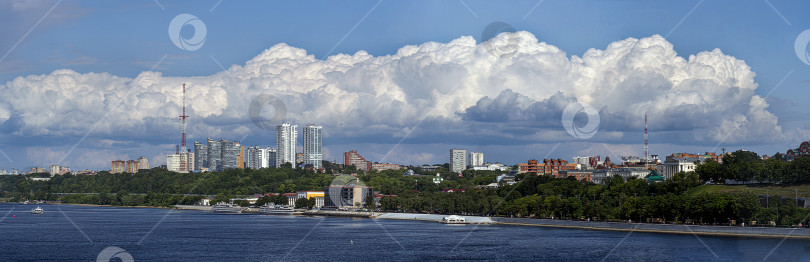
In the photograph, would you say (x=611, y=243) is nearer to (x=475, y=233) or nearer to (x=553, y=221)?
(x=475, y=233)

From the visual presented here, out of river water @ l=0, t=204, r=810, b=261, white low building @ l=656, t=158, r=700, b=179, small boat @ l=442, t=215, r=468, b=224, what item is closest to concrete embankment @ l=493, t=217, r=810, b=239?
river water @ l=0, t=204, r=810, b=261

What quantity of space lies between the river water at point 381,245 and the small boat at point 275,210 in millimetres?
56990

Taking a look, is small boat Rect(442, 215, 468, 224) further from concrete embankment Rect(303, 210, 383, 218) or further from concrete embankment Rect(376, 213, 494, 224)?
concrete embankment Rect(303, 210, 383, 218)

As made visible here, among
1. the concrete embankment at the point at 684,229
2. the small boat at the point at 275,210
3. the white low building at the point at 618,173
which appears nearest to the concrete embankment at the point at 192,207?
the small boat at the point at 275,210

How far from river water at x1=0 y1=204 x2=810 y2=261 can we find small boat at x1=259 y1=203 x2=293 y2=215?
56990mm

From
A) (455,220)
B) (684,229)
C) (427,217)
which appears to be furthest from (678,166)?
(684,229)

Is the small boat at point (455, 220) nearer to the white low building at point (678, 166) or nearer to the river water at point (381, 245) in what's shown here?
the river water at point (381, 245)

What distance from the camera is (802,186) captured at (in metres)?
83.1

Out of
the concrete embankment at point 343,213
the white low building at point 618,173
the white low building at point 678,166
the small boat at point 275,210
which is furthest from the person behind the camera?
the white low building at point 618,173

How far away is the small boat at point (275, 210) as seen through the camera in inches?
5438

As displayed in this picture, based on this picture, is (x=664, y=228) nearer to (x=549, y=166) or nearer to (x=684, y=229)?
(x=684, y=229)

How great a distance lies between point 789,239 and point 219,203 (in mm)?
113777

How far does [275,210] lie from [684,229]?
8376cm

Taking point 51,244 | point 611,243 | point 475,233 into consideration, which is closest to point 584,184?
point 475,233
